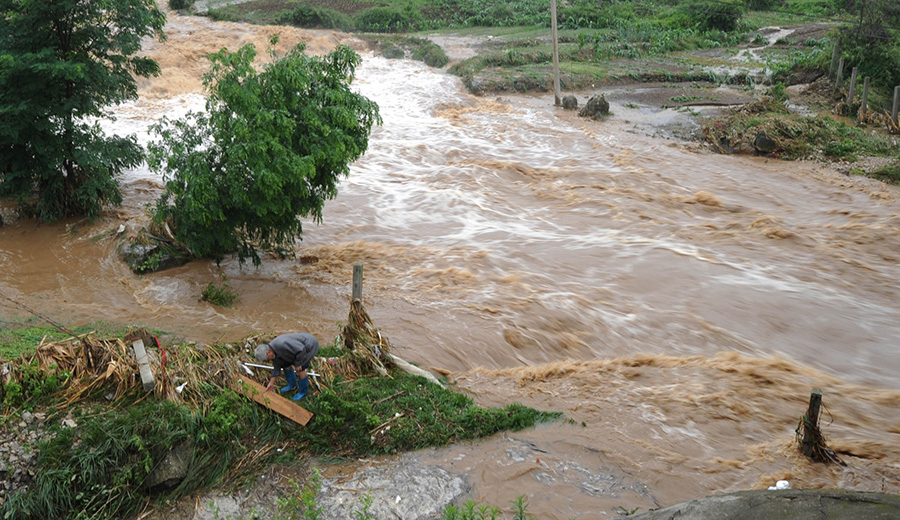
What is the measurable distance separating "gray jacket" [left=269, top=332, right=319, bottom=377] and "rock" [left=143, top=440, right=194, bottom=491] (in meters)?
1.19

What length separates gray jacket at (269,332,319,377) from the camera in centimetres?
712

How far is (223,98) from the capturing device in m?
10.6

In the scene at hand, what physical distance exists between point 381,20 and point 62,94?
28.2 meters

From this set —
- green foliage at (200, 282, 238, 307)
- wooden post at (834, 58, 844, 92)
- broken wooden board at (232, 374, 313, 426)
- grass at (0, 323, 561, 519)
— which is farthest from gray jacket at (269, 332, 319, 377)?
wooden post at (834, 58, 844, 92)

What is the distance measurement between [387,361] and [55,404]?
3.55 m

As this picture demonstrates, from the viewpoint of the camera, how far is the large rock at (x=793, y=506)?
4562 mm

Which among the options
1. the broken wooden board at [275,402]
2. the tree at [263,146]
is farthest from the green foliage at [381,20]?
the broken wooden board at [275,402]

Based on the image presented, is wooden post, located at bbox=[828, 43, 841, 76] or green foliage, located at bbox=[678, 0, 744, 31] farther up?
green foliage, located at bbox=[678, 0, 744, 31]

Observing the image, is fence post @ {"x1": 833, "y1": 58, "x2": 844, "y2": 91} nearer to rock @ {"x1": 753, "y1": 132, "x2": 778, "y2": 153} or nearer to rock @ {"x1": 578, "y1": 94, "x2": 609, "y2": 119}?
rock @ {"x1": 753, "y1": 132, "x2": 778, "y2": 153}

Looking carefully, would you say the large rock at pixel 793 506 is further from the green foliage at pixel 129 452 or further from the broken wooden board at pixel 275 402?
the green foliage at pixel 129 452

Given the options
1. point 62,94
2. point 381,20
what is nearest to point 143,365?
point 62,94

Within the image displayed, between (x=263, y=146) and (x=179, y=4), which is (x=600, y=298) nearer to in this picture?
(x=263, y=146)

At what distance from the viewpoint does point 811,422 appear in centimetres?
696

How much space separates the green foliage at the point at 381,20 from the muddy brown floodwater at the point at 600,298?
2159 centimetres
